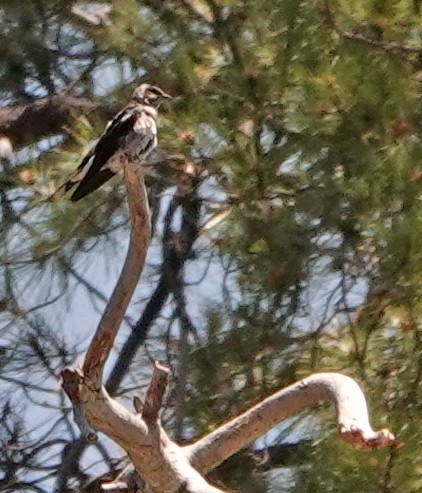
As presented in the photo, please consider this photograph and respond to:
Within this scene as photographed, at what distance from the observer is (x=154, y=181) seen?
167cm

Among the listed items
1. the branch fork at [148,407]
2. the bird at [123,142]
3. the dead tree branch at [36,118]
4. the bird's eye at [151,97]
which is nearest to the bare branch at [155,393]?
the branch fork at [148,407]

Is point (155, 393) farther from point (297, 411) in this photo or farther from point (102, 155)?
point (102, 155)

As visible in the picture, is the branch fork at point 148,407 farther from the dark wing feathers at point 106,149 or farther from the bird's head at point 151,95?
the bird's head at point 151,95

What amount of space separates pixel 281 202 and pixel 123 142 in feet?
0.84

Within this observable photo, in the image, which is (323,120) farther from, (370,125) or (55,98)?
(55,98)

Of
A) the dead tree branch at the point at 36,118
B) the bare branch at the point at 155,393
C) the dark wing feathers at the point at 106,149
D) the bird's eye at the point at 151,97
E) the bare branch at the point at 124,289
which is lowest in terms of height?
the bare branch at the point at 155,393

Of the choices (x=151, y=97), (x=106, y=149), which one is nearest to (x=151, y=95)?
(x=151, y=97)

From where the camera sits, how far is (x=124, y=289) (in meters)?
1.15

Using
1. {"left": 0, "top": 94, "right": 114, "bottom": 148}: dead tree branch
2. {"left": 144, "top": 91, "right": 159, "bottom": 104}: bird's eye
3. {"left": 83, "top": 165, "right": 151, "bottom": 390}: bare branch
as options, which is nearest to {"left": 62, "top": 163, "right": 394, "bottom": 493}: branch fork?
{"left": 83, "top": 165, "right": 151, "bottom": 390}: bare branch

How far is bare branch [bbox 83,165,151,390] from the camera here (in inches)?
45.5

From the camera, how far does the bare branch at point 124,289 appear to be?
45.5 inches

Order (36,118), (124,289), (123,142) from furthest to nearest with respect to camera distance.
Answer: (36,118)
(123,142)
(124,289)

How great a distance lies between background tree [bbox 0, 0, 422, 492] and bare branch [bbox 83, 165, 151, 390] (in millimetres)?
338

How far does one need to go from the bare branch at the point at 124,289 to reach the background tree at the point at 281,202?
0.34 metres
